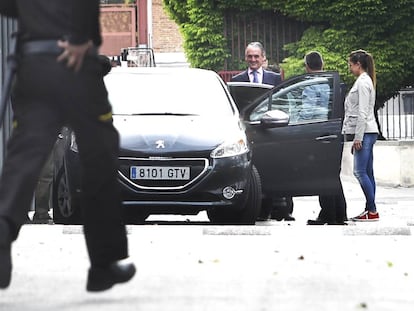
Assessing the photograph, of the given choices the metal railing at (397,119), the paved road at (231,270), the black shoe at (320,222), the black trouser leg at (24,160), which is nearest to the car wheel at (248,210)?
the paved road at (231,270)

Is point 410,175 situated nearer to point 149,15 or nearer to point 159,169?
point 159,169

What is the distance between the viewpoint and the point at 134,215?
39.2ft

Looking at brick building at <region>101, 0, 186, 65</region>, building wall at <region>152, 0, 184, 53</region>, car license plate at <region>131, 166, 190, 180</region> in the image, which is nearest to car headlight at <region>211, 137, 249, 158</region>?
car license plate at <region>131, 166, 190, 180</region>

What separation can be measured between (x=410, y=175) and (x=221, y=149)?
10319 millimetres

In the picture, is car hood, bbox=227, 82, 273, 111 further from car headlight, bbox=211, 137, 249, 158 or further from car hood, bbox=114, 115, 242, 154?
car headlight, bbox=211, 137, 249, 158

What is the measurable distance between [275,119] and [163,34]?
2595 cm

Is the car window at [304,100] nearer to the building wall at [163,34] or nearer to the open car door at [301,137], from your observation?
the open car door at [301,137]

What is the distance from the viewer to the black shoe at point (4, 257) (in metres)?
5.49

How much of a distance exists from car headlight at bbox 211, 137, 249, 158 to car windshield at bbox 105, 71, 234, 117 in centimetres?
55

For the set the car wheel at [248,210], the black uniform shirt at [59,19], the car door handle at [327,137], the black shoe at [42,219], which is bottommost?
the black shoe at [42,219]

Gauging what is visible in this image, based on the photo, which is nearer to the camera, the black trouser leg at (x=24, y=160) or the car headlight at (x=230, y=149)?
the black trouser leg at (x=24, y=160)

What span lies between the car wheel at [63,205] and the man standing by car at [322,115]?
2.69 m

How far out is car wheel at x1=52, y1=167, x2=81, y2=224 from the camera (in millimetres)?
11297

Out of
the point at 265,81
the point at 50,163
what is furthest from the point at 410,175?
the point at 50,163
